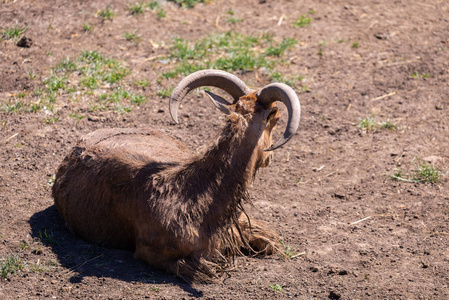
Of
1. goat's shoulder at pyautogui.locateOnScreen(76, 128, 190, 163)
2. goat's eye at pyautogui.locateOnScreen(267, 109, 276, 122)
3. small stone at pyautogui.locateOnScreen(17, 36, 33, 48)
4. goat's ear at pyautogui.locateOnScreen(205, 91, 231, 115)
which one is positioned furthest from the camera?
small stone at pyautogui.locateOnScreen(17, 36, 33, 48)

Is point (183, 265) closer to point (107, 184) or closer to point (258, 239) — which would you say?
point (258, 239)

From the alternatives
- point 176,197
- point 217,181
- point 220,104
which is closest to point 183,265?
point 176,197

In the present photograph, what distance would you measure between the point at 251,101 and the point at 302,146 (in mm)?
2745

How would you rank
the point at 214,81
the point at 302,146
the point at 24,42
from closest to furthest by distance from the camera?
the point at 214,81 < the point at 302,146 < the point at 24,42

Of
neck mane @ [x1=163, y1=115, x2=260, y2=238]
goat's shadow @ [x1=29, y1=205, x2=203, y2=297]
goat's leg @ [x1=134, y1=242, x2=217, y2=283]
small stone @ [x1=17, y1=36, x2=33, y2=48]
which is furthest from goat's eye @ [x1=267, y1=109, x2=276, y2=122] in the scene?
small stone @ [x1=17, y1=36, x2=33, y2=48]

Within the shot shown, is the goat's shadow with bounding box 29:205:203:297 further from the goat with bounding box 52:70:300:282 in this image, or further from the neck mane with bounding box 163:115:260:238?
the neck mane with bounding box 163:115:260:238

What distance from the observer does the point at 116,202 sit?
5.47 meters

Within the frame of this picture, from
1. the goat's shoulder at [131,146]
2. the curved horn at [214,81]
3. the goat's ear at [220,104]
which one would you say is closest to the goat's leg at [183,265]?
the goat's shoulder at [131,146]

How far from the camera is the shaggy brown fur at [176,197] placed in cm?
514

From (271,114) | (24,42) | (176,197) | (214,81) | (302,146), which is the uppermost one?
(24,42)

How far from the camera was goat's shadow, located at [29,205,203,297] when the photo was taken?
5.06 metres

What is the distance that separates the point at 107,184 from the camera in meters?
5.49

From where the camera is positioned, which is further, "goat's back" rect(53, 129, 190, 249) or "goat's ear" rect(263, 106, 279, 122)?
"goat's back" rect(53, 129, 190, 249)

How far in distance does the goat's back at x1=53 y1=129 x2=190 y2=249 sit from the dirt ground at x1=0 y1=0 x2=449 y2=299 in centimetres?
21
